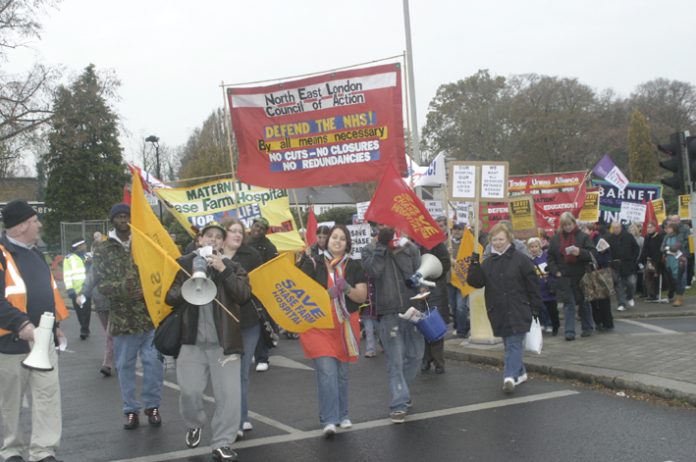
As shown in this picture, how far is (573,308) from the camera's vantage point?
1033 cm

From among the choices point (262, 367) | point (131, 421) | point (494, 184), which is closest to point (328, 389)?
point (131, 421)

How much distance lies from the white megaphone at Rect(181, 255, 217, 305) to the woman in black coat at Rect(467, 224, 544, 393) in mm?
3331

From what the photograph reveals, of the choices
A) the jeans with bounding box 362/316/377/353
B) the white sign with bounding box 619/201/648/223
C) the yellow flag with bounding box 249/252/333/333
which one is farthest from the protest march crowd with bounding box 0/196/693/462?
the white sign with bounding box 619/201/648/223

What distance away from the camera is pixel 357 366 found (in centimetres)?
941

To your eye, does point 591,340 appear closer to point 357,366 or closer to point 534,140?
point 357,366

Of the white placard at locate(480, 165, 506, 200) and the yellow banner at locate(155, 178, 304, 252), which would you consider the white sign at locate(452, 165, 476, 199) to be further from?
the yellow banner at locate(155, 178, 304, 252)

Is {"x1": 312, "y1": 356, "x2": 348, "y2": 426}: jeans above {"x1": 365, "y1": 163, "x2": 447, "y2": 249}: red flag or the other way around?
the other way around

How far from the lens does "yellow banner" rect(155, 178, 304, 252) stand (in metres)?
13.2

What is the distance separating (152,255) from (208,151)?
156ft

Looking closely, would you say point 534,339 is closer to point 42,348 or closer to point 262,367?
point 262,367

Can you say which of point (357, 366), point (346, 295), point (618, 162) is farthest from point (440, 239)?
point (618, 162)

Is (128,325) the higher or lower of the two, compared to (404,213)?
lower

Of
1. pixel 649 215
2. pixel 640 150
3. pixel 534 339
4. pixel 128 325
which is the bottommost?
pixel 534 339

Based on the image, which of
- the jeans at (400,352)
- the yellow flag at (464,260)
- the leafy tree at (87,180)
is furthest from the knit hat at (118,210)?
the leafy tree at (87,180)
